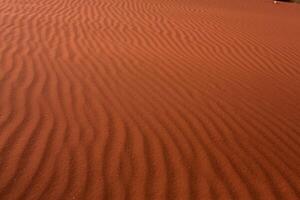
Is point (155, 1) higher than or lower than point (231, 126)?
higher

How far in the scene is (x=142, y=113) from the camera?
14.9 ft

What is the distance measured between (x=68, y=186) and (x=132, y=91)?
2131mm

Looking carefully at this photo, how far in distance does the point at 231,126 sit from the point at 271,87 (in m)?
1.74

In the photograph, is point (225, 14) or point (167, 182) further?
point (225, 14)

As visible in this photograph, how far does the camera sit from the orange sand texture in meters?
3.39

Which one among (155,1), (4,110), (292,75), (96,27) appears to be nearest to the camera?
(4,110)

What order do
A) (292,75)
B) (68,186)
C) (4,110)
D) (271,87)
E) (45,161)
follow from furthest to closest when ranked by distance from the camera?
(292,75)
(271,87)
(4,110)
(45,161)
(68,186)

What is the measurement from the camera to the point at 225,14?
11.6 meters

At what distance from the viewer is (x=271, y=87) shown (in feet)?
19.5

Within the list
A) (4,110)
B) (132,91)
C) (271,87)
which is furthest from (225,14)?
(4,110)

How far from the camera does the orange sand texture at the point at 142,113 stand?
11.1ft

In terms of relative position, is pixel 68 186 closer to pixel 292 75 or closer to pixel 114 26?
pixel 292 75

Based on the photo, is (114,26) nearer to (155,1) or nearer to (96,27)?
(96,27)

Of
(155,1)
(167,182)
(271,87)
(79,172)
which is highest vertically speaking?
(155,1)
